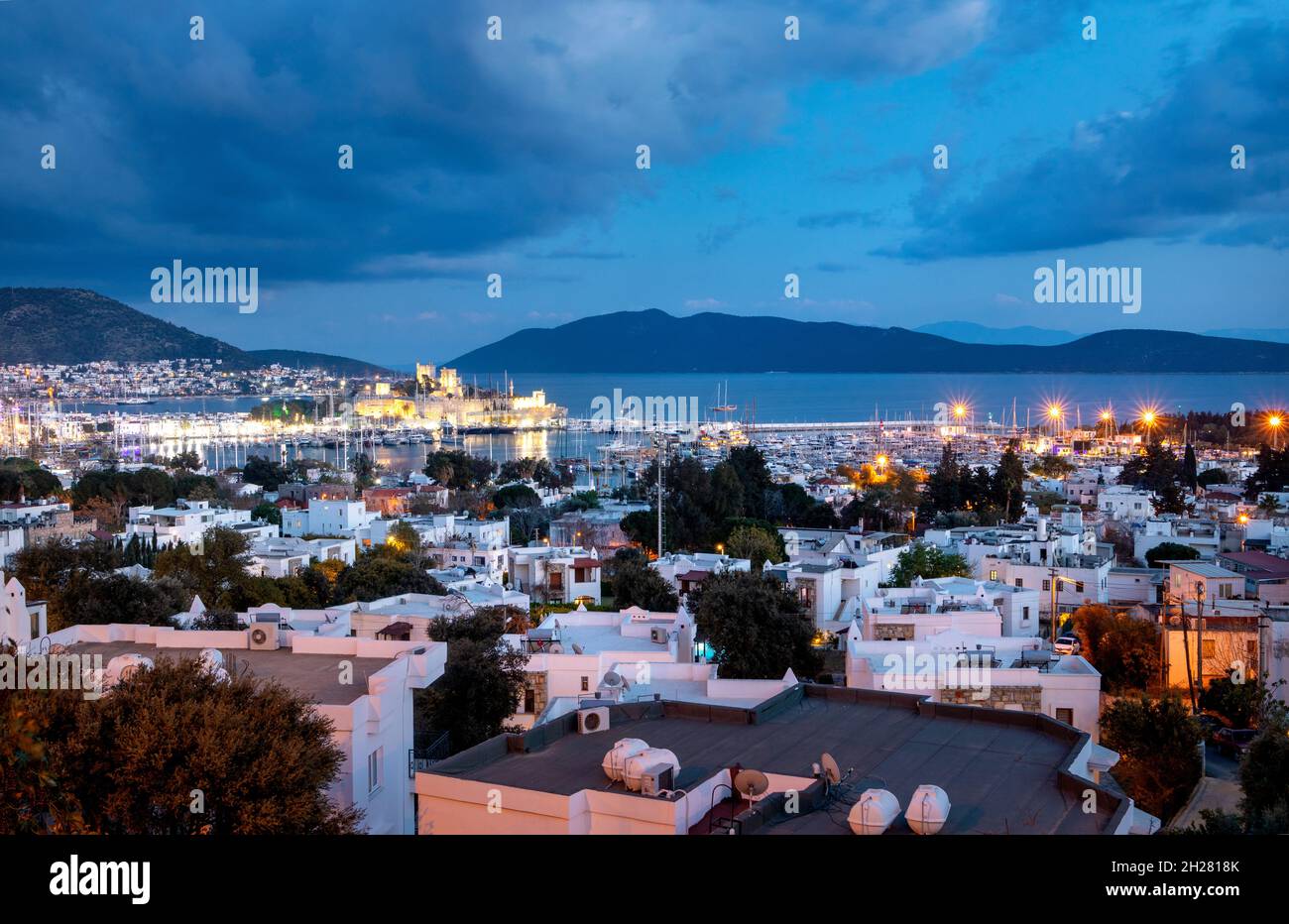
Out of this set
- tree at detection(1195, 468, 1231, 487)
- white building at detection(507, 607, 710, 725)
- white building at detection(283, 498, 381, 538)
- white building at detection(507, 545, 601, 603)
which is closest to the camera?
white building at detection(507, 607, 710, 725)

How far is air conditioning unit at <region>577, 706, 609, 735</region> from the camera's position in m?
6.10

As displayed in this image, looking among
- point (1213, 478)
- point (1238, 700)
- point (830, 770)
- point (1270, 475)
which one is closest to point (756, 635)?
point (1238, 700)

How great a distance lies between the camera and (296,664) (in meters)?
7.96

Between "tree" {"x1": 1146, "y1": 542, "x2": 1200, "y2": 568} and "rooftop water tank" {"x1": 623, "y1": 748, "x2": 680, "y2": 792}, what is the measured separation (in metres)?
20.6

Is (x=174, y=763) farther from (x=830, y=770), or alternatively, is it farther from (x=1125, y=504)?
(x=1125, y=504)

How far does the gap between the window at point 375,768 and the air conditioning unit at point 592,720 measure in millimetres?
1548

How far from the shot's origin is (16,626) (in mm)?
9148

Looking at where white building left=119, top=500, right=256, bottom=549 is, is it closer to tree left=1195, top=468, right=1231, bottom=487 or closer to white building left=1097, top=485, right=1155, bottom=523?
white building left=1097, top=485, right=1155, bottom=523

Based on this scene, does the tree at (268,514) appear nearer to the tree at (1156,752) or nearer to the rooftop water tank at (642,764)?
the tree at (1156,752)

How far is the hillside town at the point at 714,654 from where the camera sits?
4887 mm

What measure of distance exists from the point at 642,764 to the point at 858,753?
1507mm

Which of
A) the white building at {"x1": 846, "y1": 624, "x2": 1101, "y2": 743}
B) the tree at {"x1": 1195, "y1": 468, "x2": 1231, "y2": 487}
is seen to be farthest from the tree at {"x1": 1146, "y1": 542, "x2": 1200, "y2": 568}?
the tree at {"x1": 1195, "y1": 468, "x2": 1231, "y2": 487}

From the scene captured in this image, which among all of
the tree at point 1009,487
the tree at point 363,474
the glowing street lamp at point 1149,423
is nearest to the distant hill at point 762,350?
the glowing street lamp at point 1149,423
